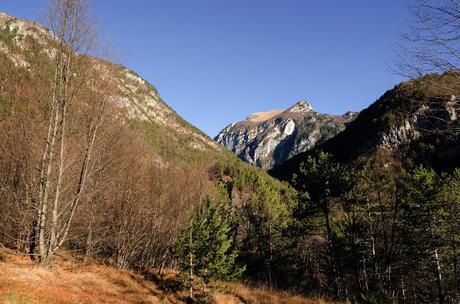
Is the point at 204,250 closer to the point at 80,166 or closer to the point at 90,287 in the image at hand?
the point at 90,287

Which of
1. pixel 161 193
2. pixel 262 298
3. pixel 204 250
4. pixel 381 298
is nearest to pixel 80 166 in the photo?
pixel 161 193

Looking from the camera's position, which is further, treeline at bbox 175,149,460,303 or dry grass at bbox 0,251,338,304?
treeline at bbox 175,149,460,303

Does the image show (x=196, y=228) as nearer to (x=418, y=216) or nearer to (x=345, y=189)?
(x=345, y=189)

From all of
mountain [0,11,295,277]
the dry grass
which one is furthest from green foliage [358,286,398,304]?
mountain [0,11,295,277]

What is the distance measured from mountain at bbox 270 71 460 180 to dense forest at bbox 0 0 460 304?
0.16ft

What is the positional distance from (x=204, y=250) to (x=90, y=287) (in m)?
6.99

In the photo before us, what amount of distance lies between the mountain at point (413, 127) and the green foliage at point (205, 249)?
33.0ft

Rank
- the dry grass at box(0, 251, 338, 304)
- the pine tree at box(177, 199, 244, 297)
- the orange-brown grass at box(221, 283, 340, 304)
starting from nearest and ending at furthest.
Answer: the dry grass at box(0, 251, 338, 304)
the pine tree at box(177, 199, 244, 297)
the orange-brown grass at box(221, 283, 340, 304)

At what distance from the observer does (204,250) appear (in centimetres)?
1867

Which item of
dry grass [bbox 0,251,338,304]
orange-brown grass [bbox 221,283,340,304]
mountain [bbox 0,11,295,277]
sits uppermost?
mountain [bbox 0,11,295,277]

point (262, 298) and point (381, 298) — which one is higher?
point (381, 298)

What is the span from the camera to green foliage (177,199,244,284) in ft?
59.9

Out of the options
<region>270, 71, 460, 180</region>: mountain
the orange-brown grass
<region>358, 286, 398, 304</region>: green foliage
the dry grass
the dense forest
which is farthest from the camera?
the orange-brown grass

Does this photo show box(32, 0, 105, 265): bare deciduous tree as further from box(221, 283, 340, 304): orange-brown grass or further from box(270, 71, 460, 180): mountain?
box(221, 283, 340, 304): orange-brown grass
